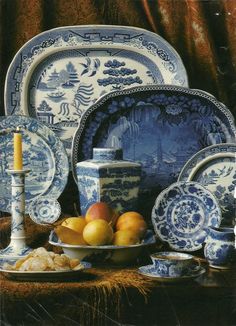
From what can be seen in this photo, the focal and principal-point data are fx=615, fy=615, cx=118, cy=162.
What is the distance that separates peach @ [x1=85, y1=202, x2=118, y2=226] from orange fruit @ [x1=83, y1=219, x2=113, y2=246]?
0.10ft

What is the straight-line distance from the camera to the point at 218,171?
1.29 meters

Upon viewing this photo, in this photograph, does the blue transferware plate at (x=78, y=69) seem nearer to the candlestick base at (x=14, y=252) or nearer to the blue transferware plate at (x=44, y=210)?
the blue transferware plate at (x=44, y=210)

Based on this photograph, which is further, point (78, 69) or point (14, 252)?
point (78, 69)

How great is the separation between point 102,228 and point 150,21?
1.64ft

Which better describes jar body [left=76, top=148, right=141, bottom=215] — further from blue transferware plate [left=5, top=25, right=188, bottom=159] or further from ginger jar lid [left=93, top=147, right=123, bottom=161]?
blue transferware plate [left=5, top=25, right=188, bottom=159]

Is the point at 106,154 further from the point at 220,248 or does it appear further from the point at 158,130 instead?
the point at 220,248

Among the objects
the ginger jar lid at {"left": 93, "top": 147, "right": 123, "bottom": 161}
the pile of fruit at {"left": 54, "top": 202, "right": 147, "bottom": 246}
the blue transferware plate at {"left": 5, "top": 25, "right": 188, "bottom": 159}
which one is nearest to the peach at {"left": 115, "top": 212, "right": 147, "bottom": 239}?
the pile of fruit at {"left": 54, "top": 202, "right": 147, "bottom": 246}

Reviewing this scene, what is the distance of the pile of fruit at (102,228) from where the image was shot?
3.64ft

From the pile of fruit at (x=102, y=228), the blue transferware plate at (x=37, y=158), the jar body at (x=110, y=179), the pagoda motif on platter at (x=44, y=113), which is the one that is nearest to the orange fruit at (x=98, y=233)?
the pile of fruit at (x=102, y=228)

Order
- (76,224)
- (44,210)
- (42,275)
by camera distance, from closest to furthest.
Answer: (42,275) < (76,224) < (44,210)

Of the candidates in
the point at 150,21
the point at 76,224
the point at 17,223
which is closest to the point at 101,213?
the point at 76,224

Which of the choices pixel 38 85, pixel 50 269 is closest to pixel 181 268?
pixel 50 269

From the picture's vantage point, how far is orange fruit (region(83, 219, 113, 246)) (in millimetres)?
1102

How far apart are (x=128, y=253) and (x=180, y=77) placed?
1.41ft
